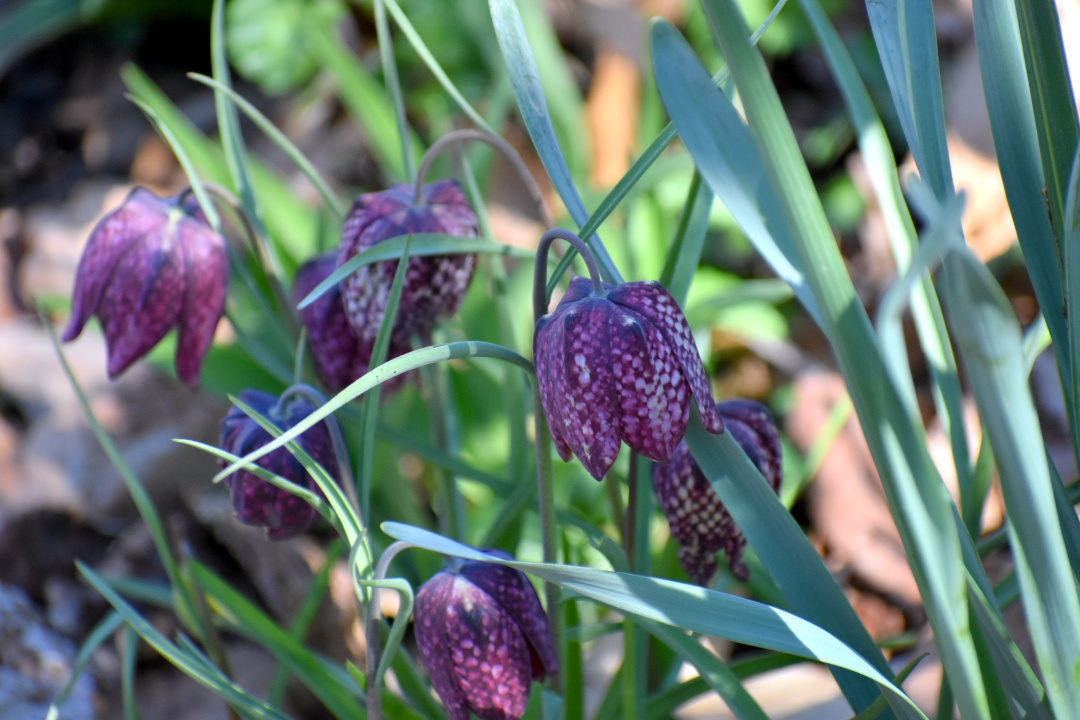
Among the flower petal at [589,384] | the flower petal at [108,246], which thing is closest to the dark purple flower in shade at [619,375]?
the flower petal at [589,384]

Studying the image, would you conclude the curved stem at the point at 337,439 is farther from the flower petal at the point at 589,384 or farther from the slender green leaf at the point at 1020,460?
the slender green leaf at the point at 1020,460

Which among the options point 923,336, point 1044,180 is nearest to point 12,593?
point 923,336

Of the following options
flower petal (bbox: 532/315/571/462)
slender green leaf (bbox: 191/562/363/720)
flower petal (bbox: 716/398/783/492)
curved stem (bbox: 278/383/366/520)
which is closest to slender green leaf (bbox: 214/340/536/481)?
flower petal (bbox: 532/315/571/462)

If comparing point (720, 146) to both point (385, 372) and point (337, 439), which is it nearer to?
point (385, 372)

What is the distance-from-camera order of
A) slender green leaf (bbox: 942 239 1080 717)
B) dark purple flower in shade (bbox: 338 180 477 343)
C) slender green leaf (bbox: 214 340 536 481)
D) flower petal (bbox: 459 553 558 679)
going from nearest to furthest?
slender green leaf (bbox: 942 239 1080 717) < slender green leaf (bbox: 214 340 536 481) < flower petal (bbox: 459 553 558 679) < dark purple flower in shade (bbox: 338 180 477 343)

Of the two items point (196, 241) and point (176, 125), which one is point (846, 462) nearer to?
point (196, 241)

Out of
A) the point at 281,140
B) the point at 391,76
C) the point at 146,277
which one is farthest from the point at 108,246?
the point at 391,76

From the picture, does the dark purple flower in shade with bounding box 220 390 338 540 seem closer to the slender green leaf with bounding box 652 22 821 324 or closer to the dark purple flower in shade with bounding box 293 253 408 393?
the dark purple flower in shade with bounding box 293 253 408 393
